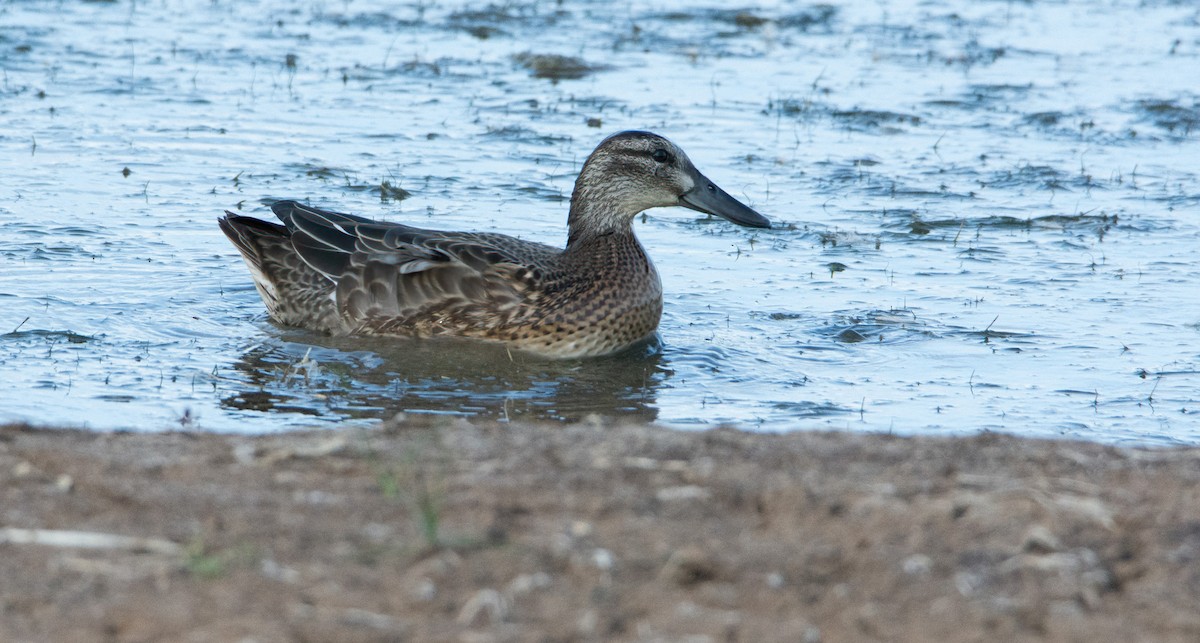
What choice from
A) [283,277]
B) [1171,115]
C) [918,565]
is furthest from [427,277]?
[1171,115]

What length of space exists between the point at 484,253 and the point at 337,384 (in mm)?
1165

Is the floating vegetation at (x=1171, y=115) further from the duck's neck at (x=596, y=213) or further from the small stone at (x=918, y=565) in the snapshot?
the small stone at (x=918, y=565)

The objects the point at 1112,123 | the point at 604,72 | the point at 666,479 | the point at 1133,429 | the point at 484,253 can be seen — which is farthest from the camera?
the point at 604,72

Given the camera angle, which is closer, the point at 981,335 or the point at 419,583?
the point at 419,583

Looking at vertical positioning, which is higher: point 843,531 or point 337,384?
point 843,531

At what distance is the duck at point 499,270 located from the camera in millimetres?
7938

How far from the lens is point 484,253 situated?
7961 mm

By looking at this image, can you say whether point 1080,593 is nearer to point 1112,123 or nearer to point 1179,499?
point 1179,499

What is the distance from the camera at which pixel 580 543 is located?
3832 mm

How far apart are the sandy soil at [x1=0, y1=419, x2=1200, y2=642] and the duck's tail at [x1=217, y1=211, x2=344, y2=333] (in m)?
3.42

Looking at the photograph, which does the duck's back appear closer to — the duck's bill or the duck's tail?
the duck's tail

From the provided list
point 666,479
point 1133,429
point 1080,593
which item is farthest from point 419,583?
point 1133,429

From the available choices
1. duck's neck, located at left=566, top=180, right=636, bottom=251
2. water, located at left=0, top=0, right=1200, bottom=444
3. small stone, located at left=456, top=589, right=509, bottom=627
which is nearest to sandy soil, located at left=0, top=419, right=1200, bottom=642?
small stone, located at left=456, top=589, right=509, bottom=627

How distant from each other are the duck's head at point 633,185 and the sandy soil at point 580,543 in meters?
3.90
